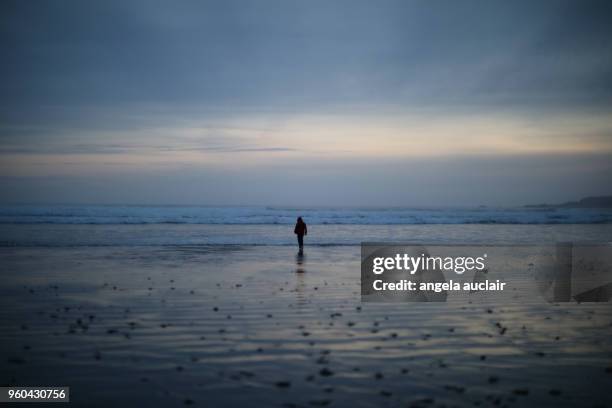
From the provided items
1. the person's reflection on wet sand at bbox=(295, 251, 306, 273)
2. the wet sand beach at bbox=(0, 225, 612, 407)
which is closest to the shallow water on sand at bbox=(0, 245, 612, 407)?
the wet sand beach at bbox=(0, 225, 612, 407)

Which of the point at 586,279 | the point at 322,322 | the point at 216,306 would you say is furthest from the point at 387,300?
the point at 586,279

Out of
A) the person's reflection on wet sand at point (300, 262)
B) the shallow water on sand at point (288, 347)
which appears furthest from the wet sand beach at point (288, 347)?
the person's reflection on wet sand at point (300, 262)

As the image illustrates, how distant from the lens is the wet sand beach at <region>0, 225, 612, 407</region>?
660cm

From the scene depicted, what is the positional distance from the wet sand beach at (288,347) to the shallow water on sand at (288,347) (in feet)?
0.10

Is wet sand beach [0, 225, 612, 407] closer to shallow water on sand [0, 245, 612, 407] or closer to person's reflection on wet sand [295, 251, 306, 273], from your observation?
shallow water on sand [0, 245, 612, 407]

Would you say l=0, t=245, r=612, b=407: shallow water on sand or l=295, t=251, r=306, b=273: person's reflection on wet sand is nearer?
l=0, t=245, r=612, b=407: shallow water on sand

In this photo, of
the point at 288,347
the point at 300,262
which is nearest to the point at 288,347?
the point at 288,347

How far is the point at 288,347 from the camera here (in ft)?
28.6

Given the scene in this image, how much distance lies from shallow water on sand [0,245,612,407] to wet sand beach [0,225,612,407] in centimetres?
3

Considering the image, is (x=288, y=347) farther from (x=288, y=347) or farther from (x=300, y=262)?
(x=300, y=262)

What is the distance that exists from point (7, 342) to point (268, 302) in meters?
5.92

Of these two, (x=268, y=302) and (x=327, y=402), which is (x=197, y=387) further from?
(x=268, y=302)

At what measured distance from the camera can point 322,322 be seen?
10.6 meters

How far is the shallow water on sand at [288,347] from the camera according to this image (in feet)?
21.7
